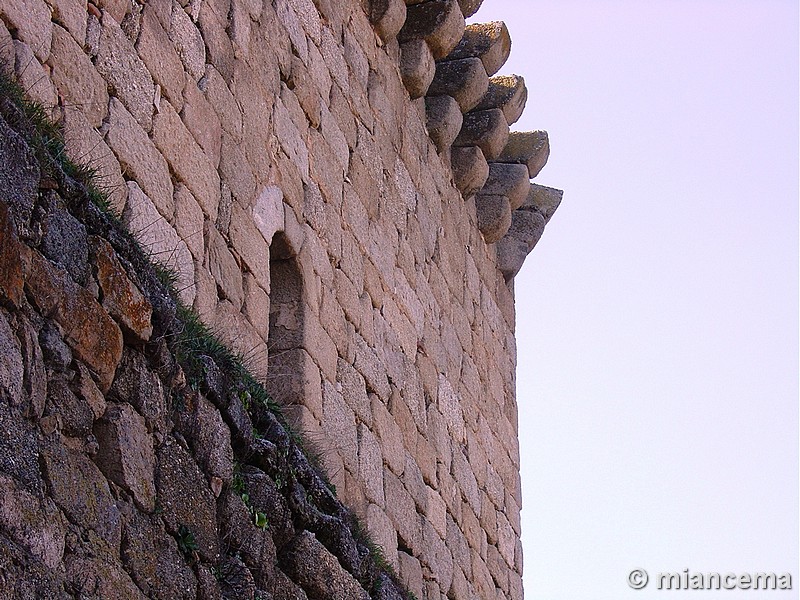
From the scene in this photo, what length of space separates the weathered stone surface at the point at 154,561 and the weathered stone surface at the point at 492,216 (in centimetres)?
590

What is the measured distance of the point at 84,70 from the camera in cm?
476

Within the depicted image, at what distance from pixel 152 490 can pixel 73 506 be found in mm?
367

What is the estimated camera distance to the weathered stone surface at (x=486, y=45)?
8.73 m

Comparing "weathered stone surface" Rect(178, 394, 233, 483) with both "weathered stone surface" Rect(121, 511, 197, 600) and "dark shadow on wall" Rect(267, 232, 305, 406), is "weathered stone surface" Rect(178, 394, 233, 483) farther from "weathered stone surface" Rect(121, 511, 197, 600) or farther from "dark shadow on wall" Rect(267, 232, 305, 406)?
"dark shadow on wall" Rect(267, 232, 305, 406)

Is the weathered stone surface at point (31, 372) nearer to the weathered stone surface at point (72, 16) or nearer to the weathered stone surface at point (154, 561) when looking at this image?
the weathered stone surface at point (154, 561)

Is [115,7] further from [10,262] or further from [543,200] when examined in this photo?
[543,200]

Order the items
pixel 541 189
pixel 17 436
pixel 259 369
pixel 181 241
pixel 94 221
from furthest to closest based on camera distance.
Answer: pixel 541 189 < pixel 259 369 < pixel 181 241 < pixel 94 221 < pixel 17 436

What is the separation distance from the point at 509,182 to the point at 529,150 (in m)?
0.41

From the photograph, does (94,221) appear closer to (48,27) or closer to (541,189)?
(48,27)

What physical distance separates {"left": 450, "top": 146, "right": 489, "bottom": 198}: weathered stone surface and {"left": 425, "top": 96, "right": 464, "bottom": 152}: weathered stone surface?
0.26 m

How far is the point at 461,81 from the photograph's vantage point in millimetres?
8492

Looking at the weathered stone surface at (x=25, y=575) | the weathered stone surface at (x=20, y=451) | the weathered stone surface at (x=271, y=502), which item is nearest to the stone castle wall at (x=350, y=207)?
the weathered stone surface at (x=271, y=502)

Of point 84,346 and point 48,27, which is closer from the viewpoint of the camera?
point 84,346

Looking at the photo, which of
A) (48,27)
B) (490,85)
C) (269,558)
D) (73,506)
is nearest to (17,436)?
(73,506)
